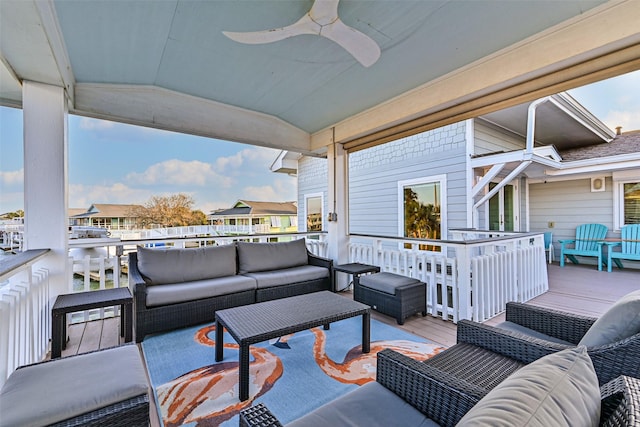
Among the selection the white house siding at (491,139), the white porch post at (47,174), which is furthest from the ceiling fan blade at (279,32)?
the white house siding at (491,139)

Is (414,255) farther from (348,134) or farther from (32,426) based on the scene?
(32,426)

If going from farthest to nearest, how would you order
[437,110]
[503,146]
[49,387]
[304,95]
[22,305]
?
[503,146] → [304,95] → [437,110] → [22,305] → [49,387]

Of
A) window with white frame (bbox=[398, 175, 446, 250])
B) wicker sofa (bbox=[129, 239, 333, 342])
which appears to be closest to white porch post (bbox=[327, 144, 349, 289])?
wicker sofa (bbox=[129, 239, 333, 342])

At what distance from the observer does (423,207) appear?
20.3 ft

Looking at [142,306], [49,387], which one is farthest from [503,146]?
[49,387]

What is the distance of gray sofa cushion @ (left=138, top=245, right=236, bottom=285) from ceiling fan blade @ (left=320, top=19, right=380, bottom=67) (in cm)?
284

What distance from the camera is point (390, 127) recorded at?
3.94 m

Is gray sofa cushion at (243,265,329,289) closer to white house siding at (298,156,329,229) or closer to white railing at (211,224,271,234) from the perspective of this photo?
white railing at (211,224,271,234)

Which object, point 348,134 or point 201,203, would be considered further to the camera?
point 201,203

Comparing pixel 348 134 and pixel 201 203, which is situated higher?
pixel 348 134

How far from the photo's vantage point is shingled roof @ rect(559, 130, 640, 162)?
5.91 metres

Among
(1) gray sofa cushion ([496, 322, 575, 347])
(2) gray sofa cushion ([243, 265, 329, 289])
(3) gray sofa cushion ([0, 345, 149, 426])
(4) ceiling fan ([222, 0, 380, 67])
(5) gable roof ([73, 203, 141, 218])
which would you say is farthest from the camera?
(5) gable roof ([73, 203, 141, 218])

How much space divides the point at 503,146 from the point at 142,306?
7.46 metres

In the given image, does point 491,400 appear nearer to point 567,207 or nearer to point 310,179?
point 310,179
